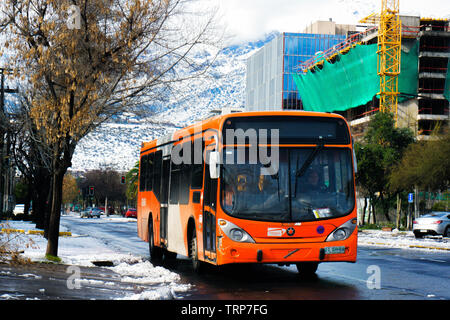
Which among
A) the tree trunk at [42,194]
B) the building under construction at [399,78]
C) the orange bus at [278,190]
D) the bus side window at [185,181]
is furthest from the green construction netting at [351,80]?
the orange bus at [278,190]

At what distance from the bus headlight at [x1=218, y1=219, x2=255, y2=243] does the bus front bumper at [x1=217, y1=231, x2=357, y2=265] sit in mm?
75

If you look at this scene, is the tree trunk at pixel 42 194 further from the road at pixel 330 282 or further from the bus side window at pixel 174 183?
the bus side window at pixel 174 183

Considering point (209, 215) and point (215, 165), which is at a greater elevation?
point (215, 165)

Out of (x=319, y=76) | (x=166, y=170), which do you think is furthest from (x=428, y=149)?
(x=319, y=76)

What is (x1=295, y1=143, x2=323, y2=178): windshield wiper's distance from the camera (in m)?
13.2

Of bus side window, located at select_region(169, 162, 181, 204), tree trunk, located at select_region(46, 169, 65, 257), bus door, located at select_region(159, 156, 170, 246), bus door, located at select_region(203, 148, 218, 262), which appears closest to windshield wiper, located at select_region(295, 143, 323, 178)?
bus door, located at select_region(203, 148, 218, 262)

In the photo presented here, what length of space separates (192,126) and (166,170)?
7.42ft

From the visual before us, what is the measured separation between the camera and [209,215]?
13656 mm

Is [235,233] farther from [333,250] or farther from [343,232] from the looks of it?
[343,232]

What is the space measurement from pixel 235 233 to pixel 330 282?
223cm

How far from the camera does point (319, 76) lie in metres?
95.0

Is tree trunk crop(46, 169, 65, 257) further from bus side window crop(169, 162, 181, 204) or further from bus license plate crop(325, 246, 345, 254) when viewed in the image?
bus license plate crop(325, 246, 345, 254)

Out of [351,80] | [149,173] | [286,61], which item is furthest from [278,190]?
[286,61]
